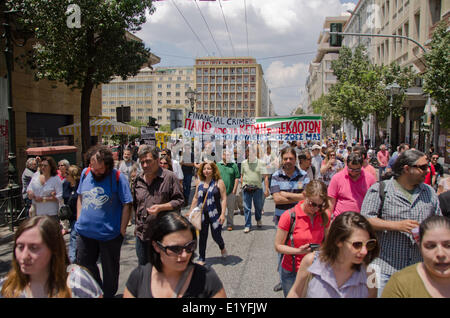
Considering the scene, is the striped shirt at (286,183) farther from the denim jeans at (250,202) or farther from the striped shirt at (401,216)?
the denim jeans at (250,202)

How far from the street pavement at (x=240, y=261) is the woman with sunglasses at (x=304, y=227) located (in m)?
1.35

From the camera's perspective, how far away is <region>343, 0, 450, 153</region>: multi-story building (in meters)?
22.8

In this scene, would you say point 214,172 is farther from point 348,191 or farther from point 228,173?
point 348,191

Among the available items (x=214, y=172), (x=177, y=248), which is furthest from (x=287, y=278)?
(x=214, y=172)

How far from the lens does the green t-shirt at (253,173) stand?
24.4ft

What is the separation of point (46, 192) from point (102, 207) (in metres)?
2.49

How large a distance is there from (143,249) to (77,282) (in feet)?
6.27

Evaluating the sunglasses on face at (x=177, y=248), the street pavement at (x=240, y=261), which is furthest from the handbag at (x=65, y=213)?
the sunglasses on face at (x=177, y=248)

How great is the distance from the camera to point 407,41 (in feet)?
90.5

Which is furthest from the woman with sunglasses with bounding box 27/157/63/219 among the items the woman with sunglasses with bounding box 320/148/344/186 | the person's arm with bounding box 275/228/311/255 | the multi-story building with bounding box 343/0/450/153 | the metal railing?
the multi-story building with bounding box 343/0/450/153

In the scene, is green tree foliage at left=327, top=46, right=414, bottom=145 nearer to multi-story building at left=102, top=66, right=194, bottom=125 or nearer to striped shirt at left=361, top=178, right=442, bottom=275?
striped shirt at left=361, top=178, right=442, bottom=275

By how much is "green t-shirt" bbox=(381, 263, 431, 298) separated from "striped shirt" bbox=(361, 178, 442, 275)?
33.7 inches

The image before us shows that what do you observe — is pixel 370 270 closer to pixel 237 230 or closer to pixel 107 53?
pixel 237 230
